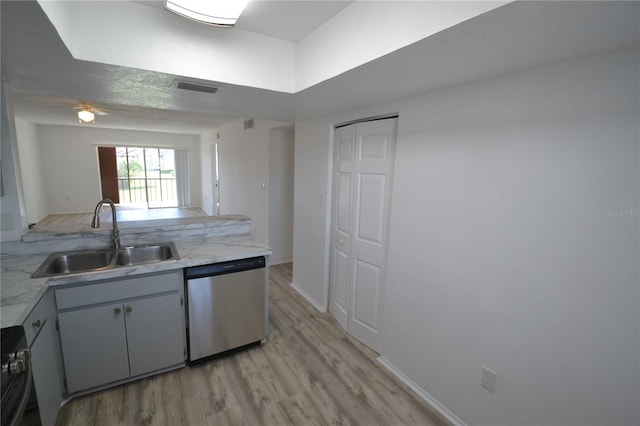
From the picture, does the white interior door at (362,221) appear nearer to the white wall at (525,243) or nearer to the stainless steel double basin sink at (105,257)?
the white wall at (525,243)

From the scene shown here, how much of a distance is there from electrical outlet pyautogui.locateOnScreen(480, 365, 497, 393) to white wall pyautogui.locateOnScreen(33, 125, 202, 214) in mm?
9190

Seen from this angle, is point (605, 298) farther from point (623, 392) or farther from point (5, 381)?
point (5, 381)

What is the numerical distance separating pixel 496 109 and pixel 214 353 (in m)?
2.56

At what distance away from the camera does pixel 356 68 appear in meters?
1.52

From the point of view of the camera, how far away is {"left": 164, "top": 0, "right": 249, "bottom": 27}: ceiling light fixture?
1.29m

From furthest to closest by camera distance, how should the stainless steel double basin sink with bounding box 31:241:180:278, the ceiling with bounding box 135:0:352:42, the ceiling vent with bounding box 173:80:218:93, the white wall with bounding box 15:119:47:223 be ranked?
the white wall with bounding box 15:119:47:223 → the stainless steel double basin sink with bounding box 31:241:180:278 → the ceiling vent with bounding box 173:80:218:93 → the ceiling with bounding box 135:0:352:42

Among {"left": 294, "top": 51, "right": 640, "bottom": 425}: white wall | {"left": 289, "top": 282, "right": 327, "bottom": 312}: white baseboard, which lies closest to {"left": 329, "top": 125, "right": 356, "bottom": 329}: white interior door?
{"left": 289, "top": 282, "right": 327, "bottom": 312}: white baseboard

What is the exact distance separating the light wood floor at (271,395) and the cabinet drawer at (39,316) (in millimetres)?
668

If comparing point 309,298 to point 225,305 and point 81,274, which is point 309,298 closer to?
point 225,305

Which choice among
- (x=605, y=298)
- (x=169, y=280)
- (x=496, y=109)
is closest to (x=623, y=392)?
(x=605, y=298)

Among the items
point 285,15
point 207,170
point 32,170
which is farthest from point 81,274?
point 32,170

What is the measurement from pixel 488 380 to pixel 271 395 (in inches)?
54.7

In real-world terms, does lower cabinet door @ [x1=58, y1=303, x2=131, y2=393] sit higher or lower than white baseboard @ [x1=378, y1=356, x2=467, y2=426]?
higher

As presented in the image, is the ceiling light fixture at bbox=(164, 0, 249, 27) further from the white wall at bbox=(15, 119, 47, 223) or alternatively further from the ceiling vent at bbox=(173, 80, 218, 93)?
the white wall at bbox=(15, 119, 47, 223)
